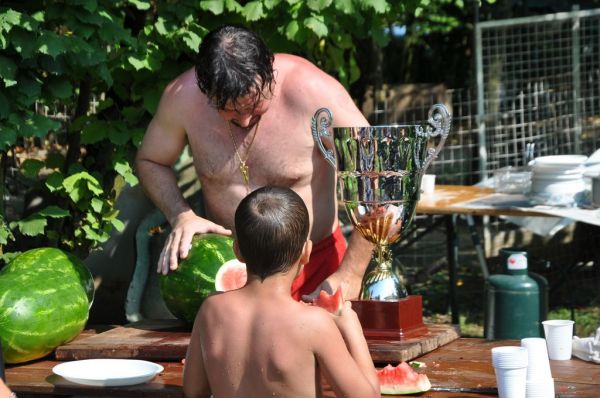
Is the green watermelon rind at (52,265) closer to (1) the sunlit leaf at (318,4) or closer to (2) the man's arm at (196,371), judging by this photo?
(2) the man's arm at (196,371)

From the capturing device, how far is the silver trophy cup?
421 centimetres

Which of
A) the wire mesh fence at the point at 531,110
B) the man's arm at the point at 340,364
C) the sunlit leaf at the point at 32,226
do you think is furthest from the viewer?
the wire mesh fence at the point at 531,110

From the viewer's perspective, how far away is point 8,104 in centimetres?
505

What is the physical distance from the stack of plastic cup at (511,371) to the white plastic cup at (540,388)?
25mm

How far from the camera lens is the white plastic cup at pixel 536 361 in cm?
344

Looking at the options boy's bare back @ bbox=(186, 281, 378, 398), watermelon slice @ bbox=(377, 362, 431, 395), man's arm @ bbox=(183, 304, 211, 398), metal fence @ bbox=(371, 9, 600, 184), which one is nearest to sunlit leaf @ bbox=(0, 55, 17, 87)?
man's arm @ bbox=(183, 304, 211, 398)

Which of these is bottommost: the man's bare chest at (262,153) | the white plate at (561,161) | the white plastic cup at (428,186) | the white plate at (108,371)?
the white plate at (108,371)

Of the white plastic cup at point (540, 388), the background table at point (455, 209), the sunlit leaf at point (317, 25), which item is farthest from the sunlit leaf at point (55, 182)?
the white plastic cup at point (540, 388)

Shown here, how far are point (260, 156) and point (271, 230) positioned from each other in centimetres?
168

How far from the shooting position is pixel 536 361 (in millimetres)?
3465

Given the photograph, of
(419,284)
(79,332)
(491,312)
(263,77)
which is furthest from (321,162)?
(419,284)

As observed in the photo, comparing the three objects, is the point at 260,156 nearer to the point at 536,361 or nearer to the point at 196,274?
the point at 196,274

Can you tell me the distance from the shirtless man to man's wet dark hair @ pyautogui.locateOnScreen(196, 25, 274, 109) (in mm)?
70

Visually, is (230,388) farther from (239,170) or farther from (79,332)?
(239,170)
